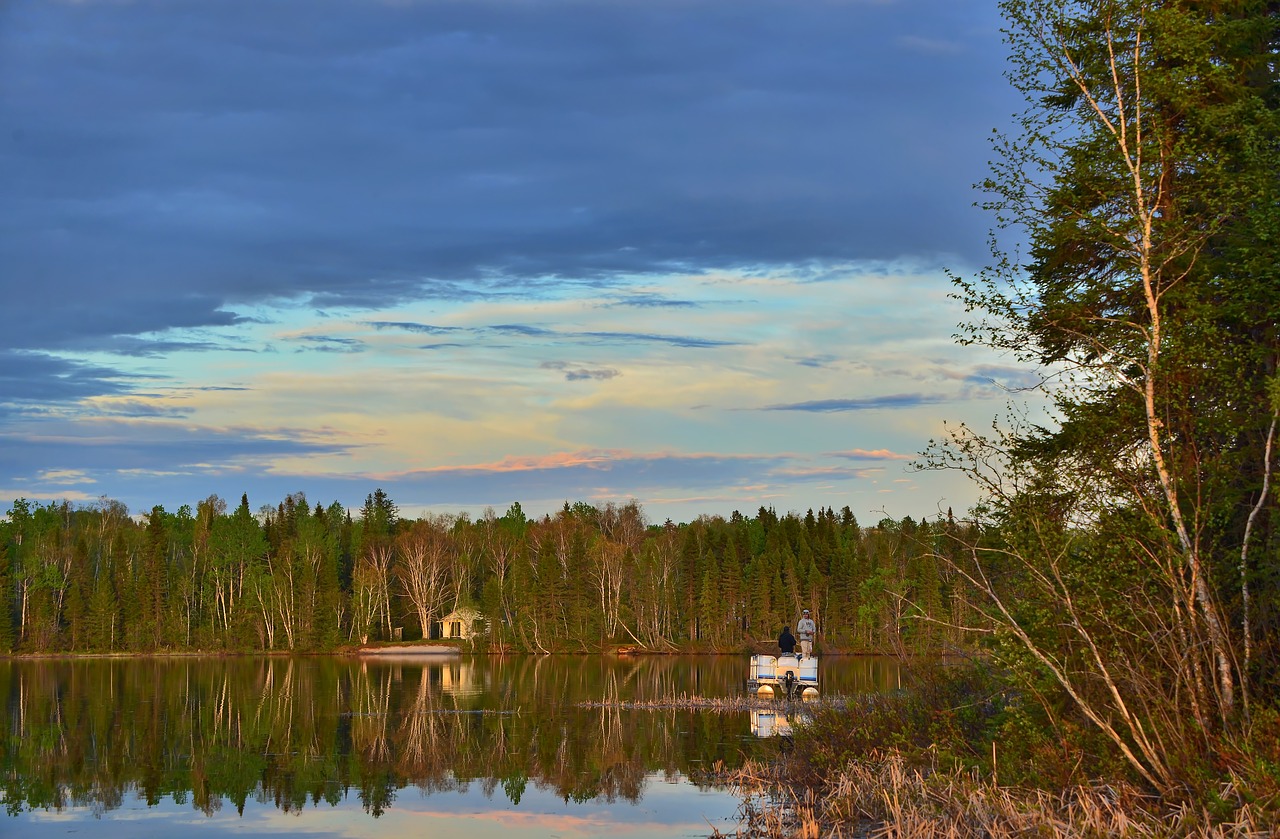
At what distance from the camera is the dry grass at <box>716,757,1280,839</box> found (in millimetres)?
13484

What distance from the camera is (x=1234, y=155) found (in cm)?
1947

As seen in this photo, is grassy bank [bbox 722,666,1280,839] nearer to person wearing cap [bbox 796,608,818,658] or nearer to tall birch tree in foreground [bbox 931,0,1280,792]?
tall birch tree in foreground [bbox 931,0,1280,792]

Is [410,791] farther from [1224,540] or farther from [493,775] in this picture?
[1224,540]

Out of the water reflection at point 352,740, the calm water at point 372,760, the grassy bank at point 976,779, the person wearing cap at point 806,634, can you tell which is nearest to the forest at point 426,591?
the water reflection at point 352,740

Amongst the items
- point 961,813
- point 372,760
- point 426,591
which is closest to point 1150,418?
point 961,813

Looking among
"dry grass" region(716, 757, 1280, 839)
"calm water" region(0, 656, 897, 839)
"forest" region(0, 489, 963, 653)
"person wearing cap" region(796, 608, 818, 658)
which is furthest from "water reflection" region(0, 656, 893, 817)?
"forest" region(0, 489, 963, 653)

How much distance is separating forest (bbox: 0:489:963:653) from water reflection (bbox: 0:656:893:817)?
130 ft

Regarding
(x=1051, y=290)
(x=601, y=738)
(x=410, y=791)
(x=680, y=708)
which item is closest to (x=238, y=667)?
(x=680, y=708)

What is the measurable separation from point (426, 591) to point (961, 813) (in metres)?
97.2

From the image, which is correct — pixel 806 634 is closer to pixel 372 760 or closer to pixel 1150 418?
pixel 372 760

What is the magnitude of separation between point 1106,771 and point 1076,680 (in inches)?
69.9

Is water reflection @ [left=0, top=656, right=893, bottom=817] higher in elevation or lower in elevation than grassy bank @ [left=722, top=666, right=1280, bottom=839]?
lower

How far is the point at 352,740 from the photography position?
3553 centimetres

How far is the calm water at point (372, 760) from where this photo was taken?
23.1 meters
